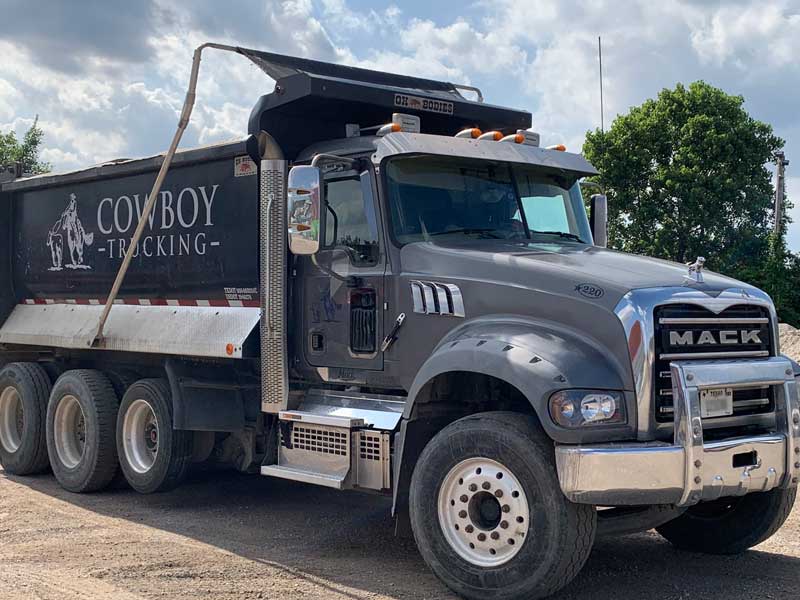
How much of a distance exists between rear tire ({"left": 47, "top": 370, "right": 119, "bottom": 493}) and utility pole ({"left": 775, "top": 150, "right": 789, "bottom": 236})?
24229 mm

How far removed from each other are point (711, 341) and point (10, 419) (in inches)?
306

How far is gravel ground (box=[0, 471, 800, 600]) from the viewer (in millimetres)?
5945

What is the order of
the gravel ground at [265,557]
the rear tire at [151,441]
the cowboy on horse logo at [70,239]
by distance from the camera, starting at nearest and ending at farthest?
the gravel ground at [265,557], the rear tire at [151,441], the cowboy on horse logo at [70,239]

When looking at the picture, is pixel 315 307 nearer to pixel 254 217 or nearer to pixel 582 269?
pixel 254 217

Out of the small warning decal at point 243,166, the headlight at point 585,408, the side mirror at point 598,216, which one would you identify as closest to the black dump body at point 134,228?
the small warning decal at point 243,166

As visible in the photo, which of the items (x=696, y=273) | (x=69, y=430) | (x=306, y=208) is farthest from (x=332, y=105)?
(x=69, y=430)

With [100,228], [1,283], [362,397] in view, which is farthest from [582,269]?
[1,283]

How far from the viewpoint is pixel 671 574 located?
21.0 ft

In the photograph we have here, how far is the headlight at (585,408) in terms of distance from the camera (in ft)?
17.5

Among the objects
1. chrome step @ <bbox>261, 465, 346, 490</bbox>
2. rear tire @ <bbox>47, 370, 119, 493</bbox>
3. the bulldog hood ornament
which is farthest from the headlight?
rear tire @ <bbox>47, 370, 119, 493</bbox>

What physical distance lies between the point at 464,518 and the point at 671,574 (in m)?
1.58

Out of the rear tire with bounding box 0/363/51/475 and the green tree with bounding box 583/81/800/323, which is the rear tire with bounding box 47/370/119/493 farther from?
the green tree with bounding box 583/81/800/323

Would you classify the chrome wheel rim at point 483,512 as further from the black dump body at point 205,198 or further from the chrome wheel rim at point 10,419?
the chrome wheel rim at point 10,419

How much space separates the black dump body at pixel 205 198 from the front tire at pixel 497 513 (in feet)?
8.44
